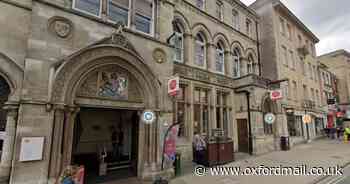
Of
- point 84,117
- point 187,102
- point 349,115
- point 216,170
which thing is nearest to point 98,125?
point 84,117

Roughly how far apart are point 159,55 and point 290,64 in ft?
50.2

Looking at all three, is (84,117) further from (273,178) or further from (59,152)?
(273,178)

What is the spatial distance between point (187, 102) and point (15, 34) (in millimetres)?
7447

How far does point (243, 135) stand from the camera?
39.5 ft

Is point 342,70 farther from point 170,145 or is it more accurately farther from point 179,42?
point 170,145

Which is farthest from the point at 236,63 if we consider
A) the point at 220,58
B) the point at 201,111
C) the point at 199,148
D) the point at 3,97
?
the point at 3,97

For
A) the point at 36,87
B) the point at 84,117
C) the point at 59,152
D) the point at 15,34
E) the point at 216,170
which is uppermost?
the point at 15,34

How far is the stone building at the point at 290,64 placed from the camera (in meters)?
15.5

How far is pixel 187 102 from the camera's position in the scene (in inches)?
396

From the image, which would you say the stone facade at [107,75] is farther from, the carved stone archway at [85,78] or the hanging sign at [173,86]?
the hanging sign at [173,86]

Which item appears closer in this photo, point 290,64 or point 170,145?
point 170,145

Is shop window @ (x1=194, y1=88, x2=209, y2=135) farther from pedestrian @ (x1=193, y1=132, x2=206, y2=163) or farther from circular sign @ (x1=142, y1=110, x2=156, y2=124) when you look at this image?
circular sign @ (x1=142, y1=110, x2=156, y2=124)

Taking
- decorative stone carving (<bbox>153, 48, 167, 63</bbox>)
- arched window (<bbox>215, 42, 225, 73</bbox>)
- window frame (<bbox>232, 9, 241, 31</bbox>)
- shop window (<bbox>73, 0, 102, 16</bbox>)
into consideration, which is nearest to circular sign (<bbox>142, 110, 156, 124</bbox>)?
decorative stone carving (<bbox>153, 48, 167, 63</bbox>)

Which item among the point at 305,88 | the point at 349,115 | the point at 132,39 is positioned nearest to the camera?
the point at 132,39
